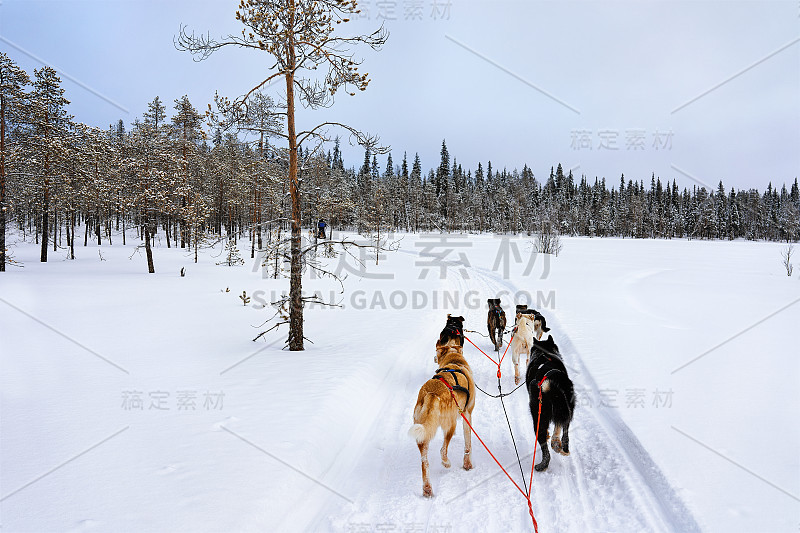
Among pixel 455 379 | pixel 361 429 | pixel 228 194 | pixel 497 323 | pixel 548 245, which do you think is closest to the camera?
pixel 455 379

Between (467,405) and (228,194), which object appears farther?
(228,194)

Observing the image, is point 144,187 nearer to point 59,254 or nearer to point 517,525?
point 59,254

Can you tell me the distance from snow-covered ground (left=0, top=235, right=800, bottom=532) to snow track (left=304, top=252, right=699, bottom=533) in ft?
0.06

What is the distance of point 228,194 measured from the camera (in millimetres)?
40812

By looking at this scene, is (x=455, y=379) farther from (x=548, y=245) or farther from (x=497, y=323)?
(x=548, y=245)

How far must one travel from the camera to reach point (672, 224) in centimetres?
9181

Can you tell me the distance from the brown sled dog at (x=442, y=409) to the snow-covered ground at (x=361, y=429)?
0.27 metres

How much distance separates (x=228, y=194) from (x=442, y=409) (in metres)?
43.5

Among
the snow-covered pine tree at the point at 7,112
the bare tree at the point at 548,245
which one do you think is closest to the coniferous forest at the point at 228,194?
the snow-covered pine tree at the point at 7,112

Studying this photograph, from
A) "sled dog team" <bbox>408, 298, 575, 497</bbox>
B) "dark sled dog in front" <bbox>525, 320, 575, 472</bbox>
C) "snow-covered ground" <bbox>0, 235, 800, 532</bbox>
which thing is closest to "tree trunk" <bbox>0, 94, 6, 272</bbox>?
"snow-covered ground" <bbox>0, 235, 800, 532</bbox>

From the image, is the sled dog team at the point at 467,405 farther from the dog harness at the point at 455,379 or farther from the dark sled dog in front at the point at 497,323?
the dark sled dog in front at the point at 497,323

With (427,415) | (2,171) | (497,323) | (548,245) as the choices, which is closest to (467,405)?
(427,415)

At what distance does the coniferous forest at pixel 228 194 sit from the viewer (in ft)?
30.0

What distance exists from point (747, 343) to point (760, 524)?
19.8 ft
